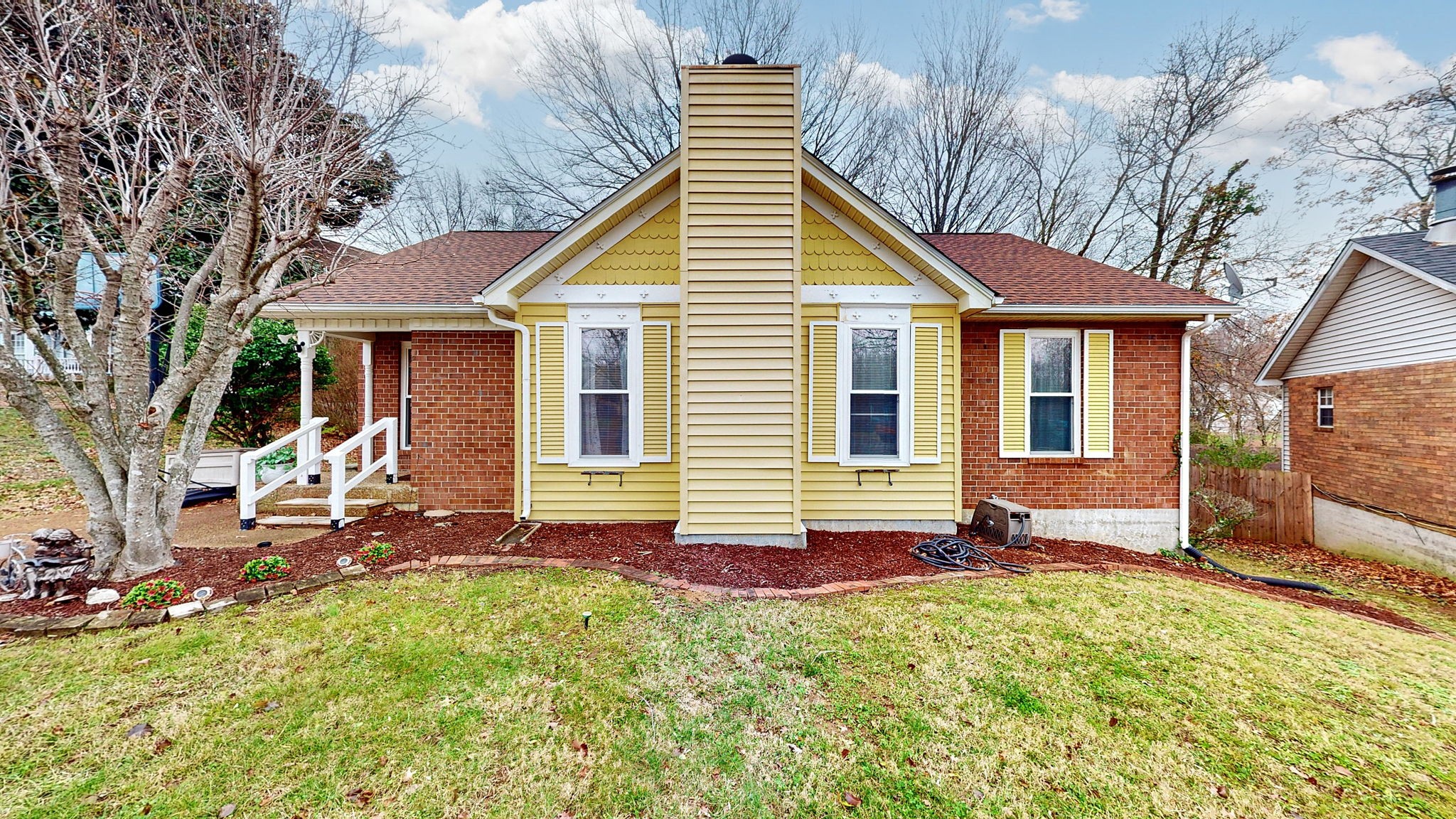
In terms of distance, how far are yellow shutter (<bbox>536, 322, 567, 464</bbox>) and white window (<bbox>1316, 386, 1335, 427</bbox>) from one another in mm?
14646

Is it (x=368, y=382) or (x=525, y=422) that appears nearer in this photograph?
(x=525, y=422)

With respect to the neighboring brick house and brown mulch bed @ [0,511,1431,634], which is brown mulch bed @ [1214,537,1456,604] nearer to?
the neighboring brick house

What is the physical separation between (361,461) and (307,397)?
1.20 meters

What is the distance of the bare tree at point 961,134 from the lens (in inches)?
616

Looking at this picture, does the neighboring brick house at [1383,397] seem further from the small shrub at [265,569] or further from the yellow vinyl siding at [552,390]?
the small shrub at [265,569]

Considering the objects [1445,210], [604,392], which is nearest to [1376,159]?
[1445,210]

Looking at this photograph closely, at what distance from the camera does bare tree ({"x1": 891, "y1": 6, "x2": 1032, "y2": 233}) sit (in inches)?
616

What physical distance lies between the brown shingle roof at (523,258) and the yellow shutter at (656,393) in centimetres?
257

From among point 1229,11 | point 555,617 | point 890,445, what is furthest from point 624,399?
point 1229,11

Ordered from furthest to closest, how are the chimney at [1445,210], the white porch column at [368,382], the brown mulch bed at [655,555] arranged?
the chimney at [1445,210]
the white porch column at [368,382]
the brown mulch bed at [655,555]

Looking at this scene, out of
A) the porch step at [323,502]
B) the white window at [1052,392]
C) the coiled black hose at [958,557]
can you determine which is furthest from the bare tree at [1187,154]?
the porch step at [323,502]

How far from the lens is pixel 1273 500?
32.4 ft

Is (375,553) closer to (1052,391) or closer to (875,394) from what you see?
(875,394)

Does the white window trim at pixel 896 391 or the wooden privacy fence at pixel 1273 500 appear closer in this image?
the white window trim at pixel 896 391
